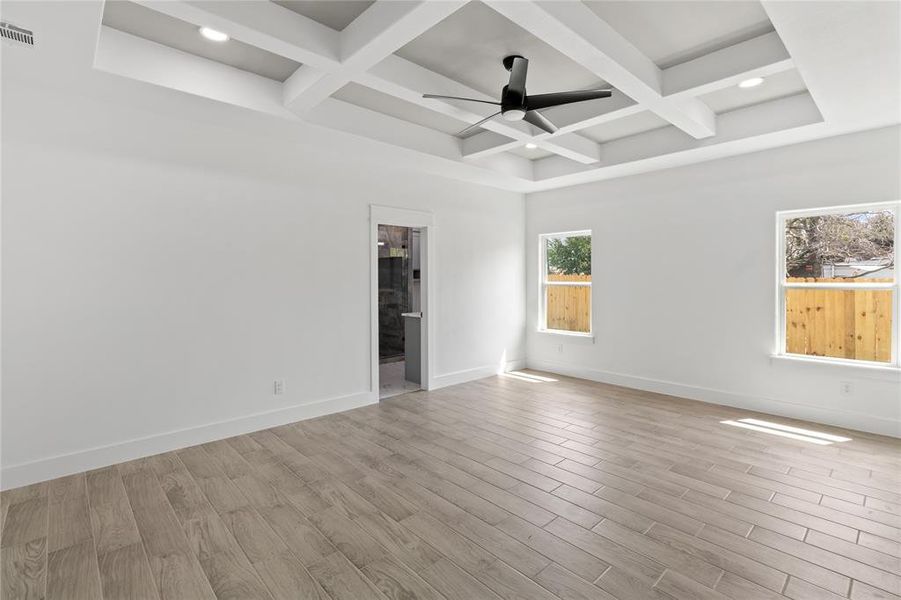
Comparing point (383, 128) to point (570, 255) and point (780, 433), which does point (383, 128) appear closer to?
point (570, 255)

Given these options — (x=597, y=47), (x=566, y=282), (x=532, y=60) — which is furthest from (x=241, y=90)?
(x=566, y=282)

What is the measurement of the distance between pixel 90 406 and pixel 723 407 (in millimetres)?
5750

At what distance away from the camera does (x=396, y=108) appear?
4.15 metres

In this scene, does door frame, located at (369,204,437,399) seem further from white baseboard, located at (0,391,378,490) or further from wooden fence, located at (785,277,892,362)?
wooden fence, located at (785,277,892,362)

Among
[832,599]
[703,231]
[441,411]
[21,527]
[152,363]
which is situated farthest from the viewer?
[703,231]

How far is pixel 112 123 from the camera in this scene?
331cm

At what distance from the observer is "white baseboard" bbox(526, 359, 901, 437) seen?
13.1 ft

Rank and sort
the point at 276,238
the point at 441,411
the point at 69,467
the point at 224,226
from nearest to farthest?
the point at 69,467 < the point at 224,226 < the point at 276,238 < the point at 441,411

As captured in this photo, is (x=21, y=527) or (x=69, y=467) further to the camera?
(x=69, y=467)

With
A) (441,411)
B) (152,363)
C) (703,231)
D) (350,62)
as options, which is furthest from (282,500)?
(703,231)

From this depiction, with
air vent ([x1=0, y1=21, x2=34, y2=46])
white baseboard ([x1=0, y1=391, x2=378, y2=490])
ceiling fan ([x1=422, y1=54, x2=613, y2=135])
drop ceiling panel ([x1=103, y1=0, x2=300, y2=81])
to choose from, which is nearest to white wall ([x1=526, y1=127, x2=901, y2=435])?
ceiling fan ([x1=422, y1=54, x2=613, y2=135])

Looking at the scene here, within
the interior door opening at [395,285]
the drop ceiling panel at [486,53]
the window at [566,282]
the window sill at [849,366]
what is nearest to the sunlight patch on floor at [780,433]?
the window sill at [849,366]

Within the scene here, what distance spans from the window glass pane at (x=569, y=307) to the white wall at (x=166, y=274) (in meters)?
2.83

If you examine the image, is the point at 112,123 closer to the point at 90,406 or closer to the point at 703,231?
the point at 90,406
